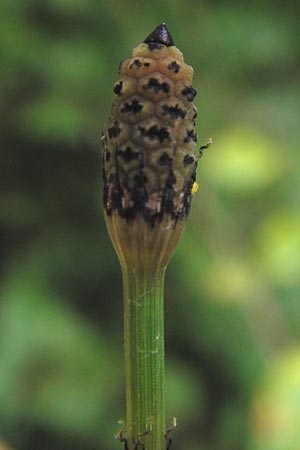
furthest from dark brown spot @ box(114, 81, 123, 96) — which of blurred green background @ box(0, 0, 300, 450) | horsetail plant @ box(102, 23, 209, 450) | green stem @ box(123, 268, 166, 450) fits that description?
blurred green background @ box(0, 0, 300, 450)

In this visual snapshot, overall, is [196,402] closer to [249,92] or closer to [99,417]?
[99,417]

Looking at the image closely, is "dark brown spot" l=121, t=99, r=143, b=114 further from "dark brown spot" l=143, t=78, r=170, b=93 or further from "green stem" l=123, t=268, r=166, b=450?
"green stem" l=123, t=268, r=166, b=450

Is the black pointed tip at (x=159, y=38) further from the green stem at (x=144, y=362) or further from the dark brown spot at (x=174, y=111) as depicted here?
the green stem at (x=144, y=362)

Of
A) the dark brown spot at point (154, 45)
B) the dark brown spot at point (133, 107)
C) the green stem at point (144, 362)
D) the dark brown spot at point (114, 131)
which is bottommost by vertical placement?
the green stem at point (144, 362)

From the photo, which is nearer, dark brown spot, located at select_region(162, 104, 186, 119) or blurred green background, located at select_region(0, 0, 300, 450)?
dark brown spot, located at select_region(162, 104, 186, 119)

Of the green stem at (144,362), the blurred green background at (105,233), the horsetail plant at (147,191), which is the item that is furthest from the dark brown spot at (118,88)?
the blurred green background at (105,233)

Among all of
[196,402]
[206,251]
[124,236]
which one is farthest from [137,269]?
[196,402]
